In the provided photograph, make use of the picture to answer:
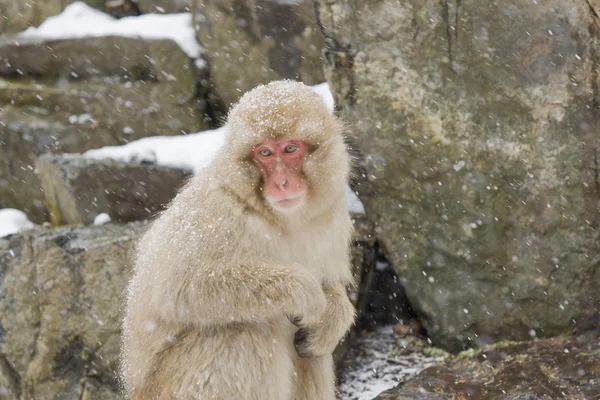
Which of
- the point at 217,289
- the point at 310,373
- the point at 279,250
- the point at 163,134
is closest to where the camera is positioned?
the point at 217,289

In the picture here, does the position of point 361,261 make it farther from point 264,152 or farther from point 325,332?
point 264,152

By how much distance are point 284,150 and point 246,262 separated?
0.42 meters

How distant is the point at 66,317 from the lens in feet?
12.7

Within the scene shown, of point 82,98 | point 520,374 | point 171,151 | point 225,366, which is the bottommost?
point 82,98

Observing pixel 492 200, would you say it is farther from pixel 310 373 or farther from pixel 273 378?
pixel 273 378

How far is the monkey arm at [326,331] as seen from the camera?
2.79 meters

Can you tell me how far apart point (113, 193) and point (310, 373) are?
2.27 metres

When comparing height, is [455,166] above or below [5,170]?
→ above

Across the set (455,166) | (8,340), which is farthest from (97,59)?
(455,166)

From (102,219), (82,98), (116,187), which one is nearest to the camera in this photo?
(102,219)

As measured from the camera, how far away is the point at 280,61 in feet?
17.7

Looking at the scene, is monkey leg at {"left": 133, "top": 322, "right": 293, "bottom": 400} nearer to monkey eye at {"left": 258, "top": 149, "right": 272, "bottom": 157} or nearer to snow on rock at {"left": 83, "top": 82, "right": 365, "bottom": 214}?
monkey eye at {"left": 258, "top": 149, "right": 272, "bottom": 157}

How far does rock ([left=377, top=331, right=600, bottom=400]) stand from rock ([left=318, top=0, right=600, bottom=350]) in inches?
13.2

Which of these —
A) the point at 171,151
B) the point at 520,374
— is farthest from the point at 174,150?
the point at 520,374
